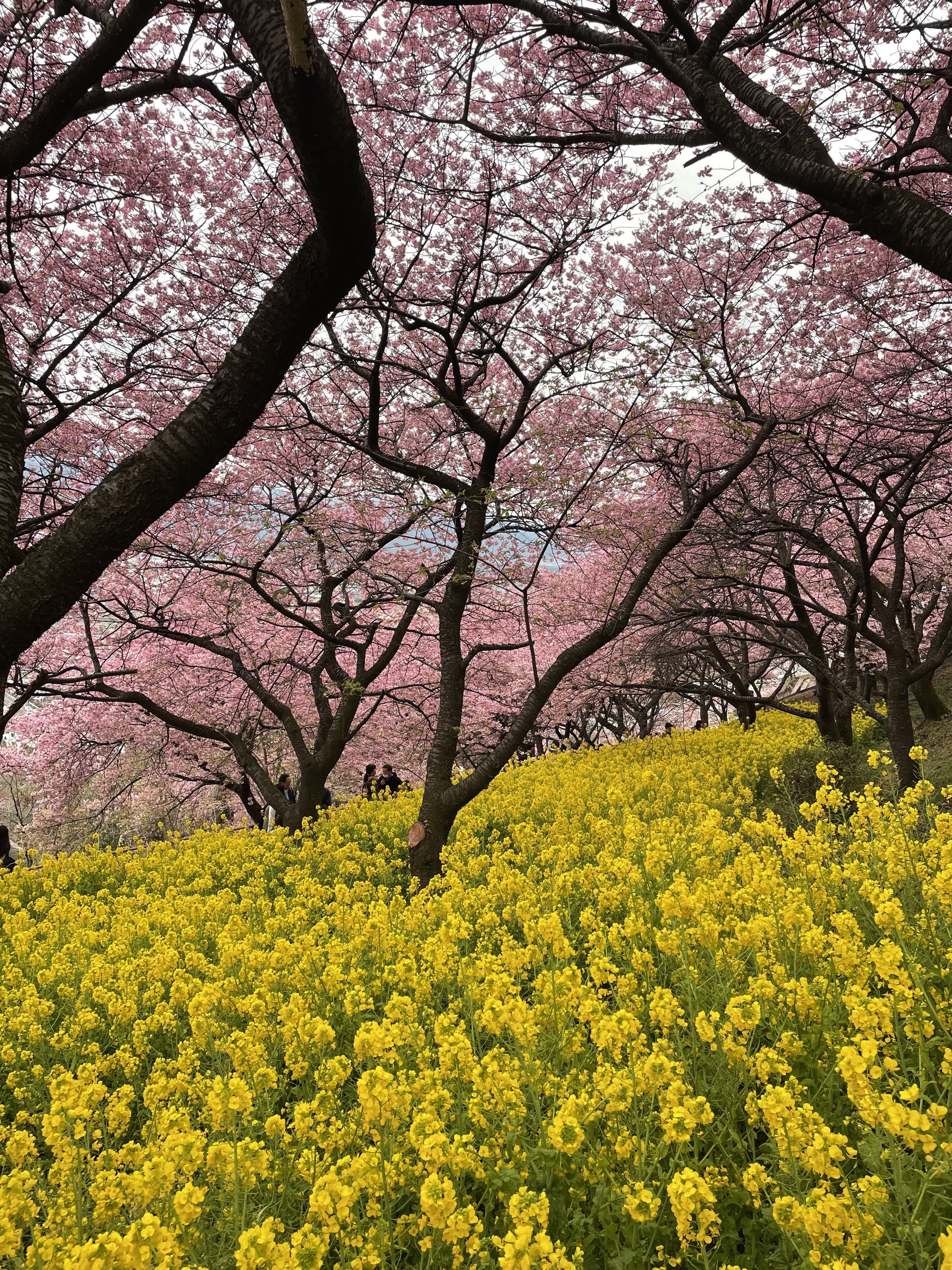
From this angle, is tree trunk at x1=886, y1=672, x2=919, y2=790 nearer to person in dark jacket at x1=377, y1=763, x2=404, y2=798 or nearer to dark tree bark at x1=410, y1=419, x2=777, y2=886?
dark tree bark at x1=410, y1=419, x2=777, y2=886

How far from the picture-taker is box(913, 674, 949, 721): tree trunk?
16.5m

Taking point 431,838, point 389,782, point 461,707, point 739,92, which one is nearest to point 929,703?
point 389,782

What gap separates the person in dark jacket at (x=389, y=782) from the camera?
16969 mm

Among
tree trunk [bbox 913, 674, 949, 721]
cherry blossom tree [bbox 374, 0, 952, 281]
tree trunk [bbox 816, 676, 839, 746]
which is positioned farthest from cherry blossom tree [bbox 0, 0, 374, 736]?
tree trunk [bbox 913, 674, 949, 721]

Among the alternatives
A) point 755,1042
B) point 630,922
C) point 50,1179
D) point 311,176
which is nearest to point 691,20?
point 311,176

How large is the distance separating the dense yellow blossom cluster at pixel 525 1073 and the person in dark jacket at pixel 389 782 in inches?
404

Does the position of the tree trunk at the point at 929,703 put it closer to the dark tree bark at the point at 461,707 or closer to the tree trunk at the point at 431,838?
the dark tree bark at the point at 461,707

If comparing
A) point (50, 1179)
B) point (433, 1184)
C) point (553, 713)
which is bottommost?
point (50, 1179)

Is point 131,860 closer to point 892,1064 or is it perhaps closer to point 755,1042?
point 755,1042

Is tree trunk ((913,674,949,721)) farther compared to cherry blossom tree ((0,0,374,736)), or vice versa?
tree trunk ((913,674,949,721))

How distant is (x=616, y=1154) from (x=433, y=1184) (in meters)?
0.86

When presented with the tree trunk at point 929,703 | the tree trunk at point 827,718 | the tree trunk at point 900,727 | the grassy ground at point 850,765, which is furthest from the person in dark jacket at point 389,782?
the tree trunk at point 929,703

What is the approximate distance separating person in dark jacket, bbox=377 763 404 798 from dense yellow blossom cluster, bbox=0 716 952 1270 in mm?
10249

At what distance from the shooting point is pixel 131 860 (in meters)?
10.4
